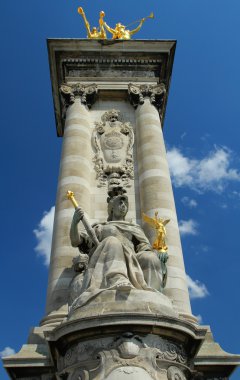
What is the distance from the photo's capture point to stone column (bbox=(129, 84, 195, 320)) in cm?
1219

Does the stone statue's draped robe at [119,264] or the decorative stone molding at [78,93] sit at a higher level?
the decorative stone molding at [78,93]

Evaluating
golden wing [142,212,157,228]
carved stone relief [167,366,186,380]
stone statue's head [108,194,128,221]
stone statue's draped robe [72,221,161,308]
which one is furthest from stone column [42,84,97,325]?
carved stone relief [167,366,186,380]

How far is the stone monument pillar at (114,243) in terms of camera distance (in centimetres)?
821

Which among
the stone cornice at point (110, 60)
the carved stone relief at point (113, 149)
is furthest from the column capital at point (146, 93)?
the carved stone relief at point (113, 149)

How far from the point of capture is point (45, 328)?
1071cm

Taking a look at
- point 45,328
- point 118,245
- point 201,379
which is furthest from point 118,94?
point 201,379

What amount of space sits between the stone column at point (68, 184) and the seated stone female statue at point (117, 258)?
3.75ft

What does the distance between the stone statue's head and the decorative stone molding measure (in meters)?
6.36

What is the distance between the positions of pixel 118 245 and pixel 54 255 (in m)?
3.29

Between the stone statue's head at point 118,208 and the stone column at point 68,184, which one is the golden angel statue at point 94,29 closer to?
the stone column at point 68,184

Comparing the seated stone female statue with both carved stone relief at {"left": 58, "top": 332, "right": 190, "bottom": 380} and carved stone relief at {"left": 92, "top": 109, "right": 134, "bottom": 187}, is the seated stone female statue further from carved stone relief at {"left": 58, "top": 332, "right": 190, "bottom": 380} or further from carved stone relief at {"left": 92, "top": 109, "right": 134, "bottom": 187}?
carved stone relief at {"left": 92, "top": 109, "right": 134, "bottom": 187}

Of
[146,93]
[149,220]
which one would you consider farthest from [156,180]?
[146,93]

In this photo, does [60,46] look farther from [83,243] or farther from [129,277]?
[129,277]

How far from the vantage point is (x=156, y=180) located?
47.9 feet
